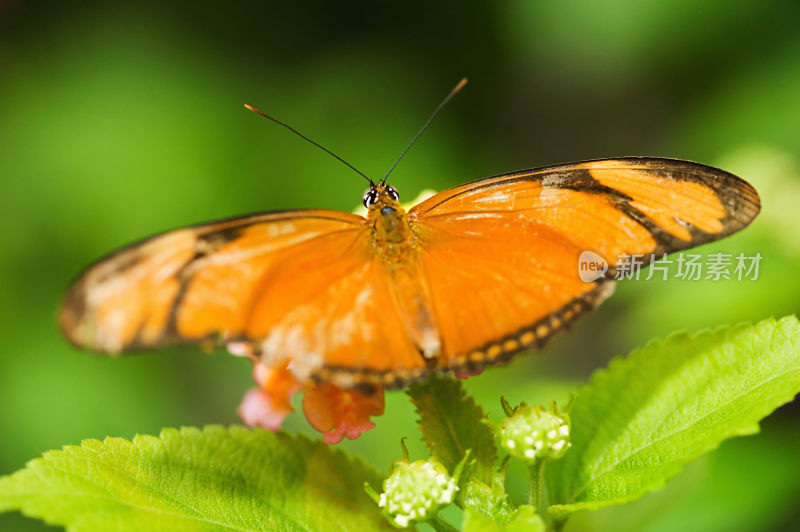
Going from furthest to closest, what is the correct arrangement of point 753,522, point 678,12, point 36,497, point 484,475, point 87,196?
point 87,196, point 678,12, point 753,522, point 484,475, point 36,497

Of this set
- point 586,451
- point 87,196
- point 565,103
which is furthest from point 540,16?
point 586,451

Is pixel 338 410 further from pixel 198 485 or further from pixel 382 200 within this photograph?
pixel 382 200

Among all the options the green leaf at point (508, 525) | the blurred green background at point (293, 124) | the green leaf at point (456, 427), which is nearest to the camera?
the green leaf at point (508, 525)

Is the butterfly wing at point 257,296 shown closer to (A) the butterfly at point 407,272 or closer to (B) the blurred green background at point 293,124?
(A) the butterfly at point 407,272

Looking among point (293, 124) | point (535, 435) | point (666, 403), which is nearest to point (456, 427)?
point (535, 435)

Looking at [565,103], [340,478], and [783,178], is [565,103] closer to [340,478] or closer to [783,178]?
[783,178]

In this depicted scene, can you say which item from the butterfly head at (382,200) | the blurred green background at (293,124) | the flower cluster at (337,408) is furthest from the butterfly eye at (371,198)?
the blurred green background at (293,124)
